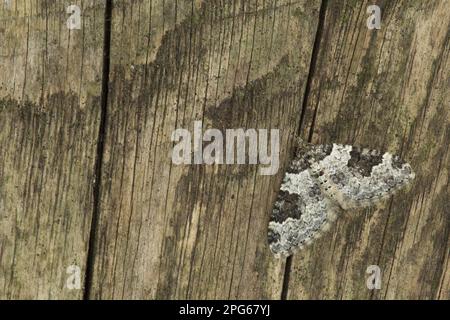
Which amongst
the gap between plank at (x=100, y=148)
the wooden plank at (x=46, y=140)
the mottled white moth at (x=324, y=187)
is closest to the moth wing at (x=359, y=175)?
the mottled white moth at (x=324, y=187)

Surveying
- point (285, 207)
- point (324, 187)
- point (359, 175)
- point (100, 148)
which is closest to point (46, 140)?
point (100, 148)

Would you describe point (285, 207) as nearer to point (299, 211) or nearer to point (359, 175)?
point (299, 211)

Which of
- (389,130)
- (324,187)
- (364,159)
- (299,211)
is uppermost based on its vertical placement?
(389,130)

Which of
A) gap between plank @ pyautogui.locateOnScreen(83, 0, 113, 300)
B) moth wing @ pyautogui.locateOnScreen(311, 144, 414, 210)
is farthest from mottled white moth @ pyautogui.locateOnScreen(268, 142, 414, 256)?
gap between plank @ pyautogui.locateOnScreen(83, 0, 113, 300)

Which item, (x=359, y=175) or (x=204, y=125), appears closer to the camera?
(x=204, y=125)

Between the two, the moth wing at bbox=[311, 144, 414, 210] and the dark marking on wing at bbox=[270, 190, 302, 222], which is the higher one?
the moth wing at bbox=[311, 144, 414, 210]

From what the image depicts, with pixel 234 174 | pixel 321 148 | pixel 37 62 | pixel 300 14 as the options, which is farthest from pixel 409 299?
pixel 37 62

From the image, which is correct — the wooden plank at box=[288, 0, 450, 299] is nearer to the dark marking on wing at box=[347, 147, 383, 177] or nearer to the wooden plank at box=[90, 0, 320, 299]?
the dark marking on wing at box=[347, 147, 383, 177]
